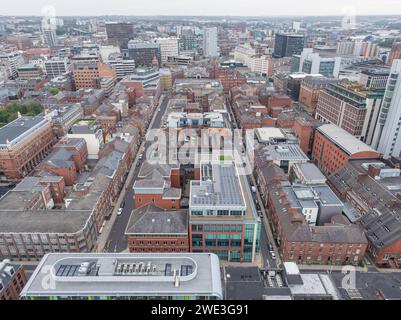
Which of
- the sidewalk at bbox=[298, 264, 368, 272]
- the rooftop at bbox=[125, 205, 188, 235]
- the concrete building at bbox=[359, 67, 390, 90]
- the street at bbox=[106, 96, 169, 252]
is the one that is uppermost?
the concrete building at bbox=[359, 67, 390, 90]

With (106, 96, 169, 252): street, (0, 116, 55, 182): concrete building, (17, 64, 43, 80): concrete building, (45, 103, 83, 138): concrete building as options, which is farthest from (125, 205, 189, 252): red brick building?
(17, 64, 43, 80): concrete building

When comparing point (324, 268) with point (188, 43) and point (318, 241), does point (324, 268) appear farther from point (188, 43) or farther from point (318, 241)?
point (188, 43)

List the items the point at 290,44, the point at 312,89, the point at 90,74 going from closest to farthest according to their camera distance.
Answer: the point at 312,89
the point at 90,74
the point at 290,44

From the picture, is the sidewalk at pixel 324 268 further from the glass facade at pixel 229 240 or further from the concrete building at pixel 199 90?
the concrete building at pixel 199 90

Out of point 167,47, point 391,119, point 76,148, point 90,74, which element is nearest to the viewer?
point 391,119

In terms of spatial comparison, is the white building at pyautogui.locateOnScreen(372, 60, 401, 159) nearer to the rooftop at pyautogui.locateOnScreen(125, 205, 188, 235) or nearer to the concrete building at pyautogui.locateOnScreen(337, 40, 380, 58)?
the rooftop at pyautogui.locateOnScreen(125, 205, 188, 235)

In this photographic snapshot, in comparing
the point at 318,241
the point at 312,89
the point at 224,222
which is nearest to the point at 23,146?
the point at 224,222

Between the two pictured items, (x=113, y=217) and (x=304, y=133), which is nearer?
(x=113, y=217)

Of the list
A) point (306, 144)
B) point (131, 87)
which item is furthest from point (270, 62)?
point (306, 144)
